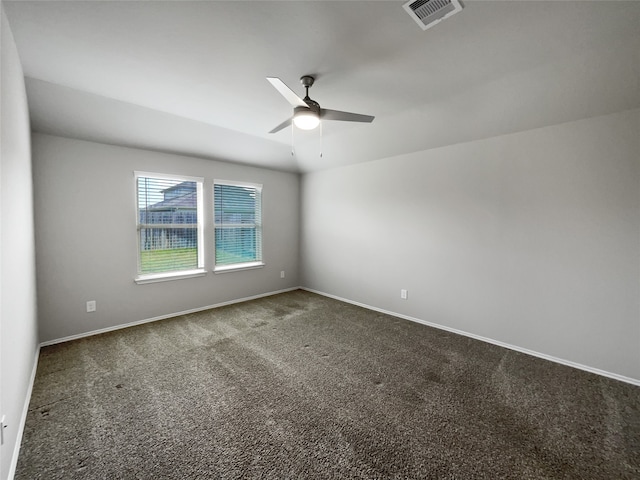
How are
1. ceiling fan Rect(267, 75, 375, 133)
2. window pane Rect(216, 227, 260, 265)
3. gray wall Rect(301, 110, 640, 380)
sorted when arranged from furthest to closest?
1. window pane Rect(216, 227, 260, 265)
2. gray wall Rect(301, 110, 640, 380)
3. ceiling fan Rect(267, 75, 375, 133)

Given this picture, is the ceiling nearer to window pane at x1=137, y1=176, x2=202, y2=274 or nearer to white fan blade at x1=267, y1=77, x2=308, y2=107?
white fan blade at x1=267, y1=77, x2=308, y2=107

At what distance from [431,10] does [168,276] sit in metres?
4.04

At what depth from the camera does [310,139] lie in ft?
13.3

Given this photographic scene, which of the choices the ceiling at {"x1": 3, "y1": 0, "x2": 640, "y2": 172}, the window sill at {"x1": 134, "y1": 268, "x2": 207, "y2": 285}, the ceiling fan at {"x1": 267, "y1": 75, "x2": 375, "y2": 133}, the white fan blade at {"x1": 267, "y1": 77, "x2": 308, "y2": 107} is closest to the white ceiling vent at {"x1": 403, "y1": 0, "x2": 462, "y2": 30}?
the ceiling at {"x1": 3, "y1": 0, "x2": 640, "y2": 172}

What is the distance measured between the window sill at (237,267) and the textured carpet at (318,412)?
1320 mm

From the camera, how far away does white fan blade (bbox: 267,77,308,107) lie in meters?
1.78

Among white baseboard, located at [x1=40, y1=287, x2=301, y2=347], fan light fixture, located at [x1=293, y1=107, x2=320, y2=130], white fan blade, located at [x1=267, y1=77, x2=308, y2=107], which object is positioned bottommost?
white baseboard, located at [x1=40, y1=287, x2=301, y2=347]

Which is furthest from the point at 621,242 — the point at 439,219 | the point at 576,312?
the point at 439,219

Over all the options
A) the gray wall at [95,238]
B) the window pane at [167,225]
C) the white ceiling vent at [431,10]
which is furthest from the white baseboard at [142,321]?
the white ceiling vent at [431,10]

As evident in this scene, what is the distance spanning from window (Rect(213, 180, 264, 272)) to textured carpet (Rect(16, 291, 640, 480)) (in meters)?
1.63

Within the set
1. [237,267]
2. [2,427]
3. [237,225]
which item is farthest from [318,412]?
[237,225]

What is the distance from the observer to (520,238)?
2.96 m

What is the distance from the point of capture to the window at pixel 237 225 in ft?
14.4

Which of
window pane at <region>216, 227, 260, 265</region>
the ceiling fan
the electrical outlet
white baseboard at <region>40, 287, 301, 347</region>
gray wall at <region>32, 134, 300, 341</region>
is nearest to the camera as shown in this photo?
the electrical outlet
